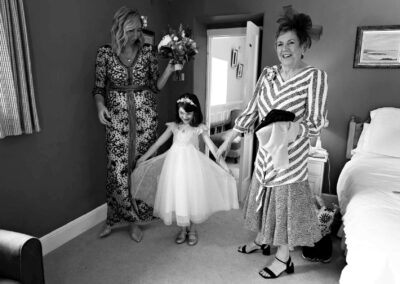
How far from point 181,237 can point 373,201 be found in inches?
55.1

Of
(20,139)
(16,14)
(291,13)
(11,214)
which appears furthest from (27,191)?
(291,13)

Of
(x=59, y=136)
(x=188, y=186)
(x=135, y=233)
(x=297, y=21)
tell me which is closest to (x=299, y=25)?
(x=297, y=21)

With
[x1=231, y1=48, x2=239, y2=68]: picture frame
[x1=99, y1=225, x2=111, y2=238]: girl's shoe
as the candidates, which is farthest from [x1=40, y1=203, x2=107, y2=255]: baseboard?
[x1=231, y1=48, x2=239, y2=68]: picture frame

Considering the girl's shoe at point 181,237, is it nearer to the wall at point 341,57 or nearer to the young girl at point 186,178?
the young girl at point 186,178

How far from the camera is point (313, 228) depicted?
1805mm

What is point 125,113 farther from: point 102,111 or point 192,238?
point 192,238

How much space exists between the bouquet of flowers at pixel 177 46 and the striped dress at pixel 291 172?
0.62 meters

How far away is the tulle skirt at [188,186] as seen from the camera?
2.13 m

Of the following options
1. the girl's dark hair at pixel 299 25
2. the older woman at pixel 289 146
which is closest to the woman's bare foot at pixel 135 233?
the older woman at pixel 289 146

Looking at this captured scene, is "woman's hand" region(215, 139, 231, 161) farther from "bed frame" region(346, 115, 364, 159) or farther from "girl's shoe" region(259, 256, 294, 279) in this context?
"bed frame" region(346, 115, 364, 159)

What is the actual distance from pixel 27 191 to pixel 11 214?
170 mm

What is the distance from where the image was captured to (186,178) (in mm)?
2135

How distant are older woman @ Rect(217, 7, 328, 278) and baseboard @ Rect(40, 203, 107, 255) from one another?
139cm

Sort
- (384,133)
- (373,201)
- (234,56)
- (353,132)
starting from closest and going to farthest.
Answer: (373,201) < (384,133) < (353,132) < (234,56)
